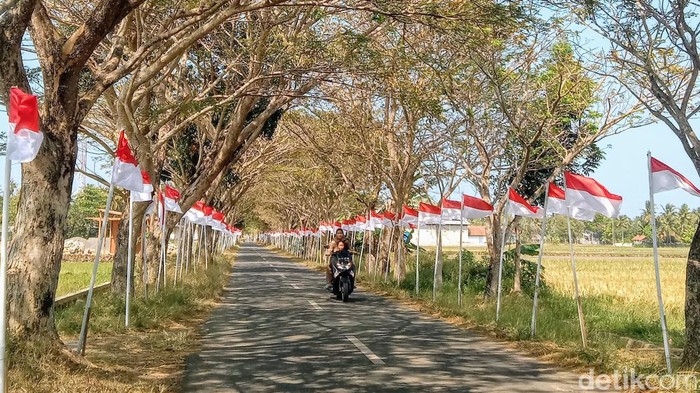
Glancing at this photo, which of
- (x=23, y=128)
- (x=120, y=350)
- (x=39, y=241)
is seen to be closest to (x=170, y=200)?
(x=120, y=350)

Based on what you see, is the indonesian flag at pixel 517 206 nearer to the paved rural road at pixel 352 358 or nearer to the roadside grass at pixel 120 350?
the paved rural road at pixel 352 358

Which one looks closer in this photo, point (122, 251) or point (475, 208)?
point (122, 251)

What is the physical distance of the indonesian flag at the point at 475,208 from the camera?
15906 millimetres

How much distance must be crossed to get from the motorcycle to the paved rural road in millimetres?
2625

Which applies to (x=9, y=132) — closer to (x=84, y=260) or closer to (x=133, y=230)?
(x=133, y=230)

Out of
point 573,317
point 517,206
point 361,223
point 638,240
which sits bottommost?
point 573,317

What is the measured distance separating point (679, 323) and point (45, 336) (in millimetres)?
13191

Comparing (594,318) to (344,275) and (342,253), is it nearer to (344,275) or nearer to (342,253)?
(344,275)

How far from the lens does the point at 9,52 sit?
22.1ft

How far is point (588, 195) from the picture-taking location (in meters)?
10.3

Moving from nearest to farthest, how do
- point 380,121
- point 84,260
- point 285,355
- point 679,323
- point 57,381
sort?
point 57,381 < point 285,355 < point 679,323 < point 380,121 < point 84,260

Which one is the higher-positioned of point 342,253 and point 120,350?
point 342,253

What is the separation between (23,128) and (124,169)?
2937mm

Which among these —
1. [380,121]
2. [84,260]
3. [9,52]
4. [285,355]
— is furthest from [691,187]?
[84,260]
